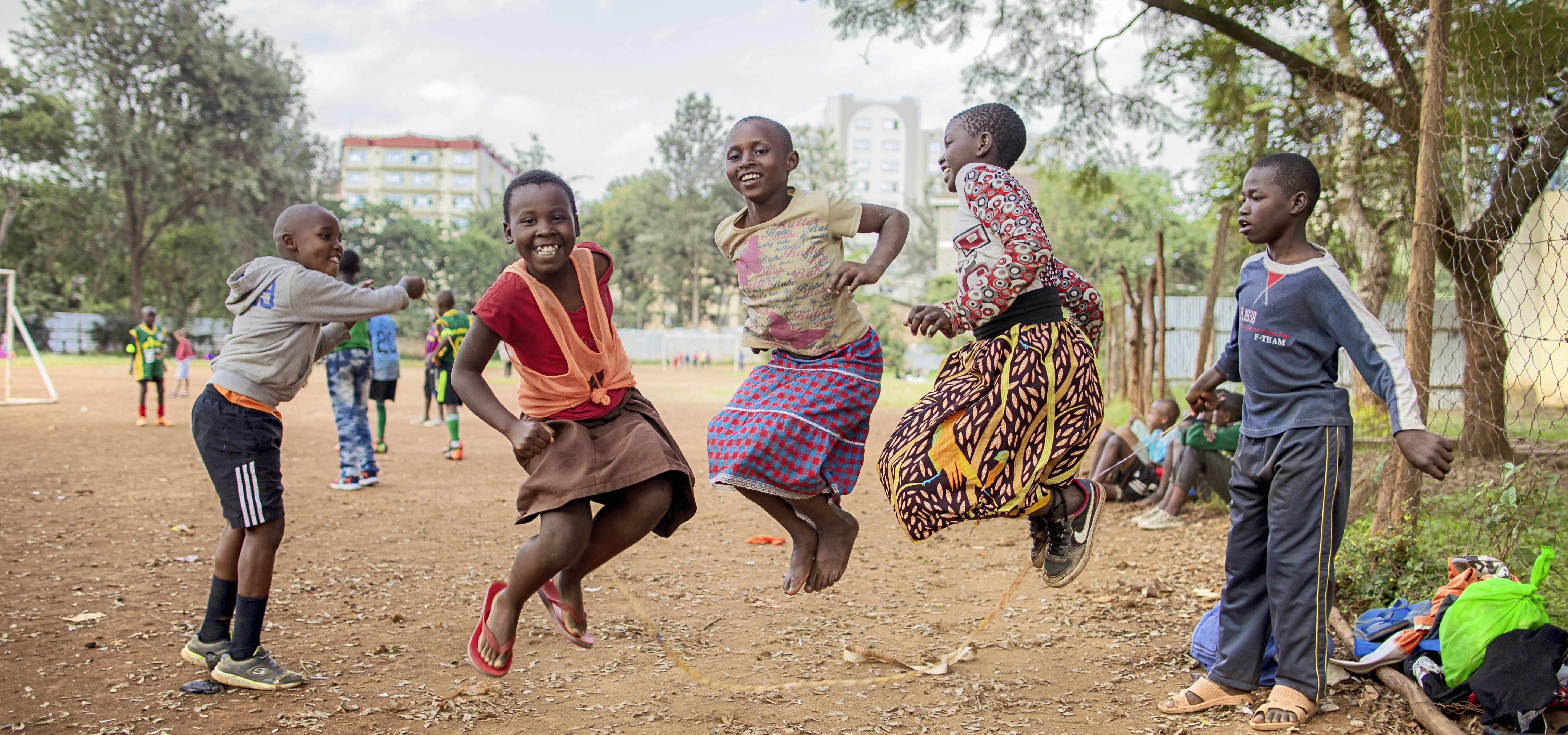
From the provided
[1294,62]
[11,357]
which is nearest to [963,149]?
[1294,62]

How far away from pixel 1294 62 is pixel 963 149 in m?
5.85

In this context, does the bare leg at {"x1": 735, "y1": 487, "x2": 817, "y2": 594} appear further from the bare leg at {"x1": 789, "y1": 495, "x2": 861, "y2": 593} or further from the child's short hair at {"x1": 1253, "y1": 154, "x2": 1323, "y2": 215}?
the child's short hair at {"x1": 1253, "y1": 154, "x2": 1323, "y2": 215}

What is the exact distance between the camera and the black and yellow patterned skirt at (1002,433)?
3.61 metres

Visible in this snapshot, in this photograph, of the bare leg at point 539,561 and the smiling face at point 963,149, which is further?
the smiling face at point 963,149

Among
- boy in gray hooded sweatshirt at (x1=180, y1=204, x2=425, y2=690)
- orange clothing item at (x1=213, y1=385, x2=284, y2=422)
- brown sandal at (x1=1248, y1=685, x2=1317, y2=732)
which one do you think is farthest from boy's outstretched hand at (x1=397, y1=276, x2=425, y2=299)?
brown sandal at (x1=1248, y1=685, x2=1317, y2=732)

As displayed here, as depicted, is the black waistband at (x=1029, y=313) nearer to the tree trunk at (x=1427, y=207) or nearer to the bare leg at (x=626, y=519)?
the bare leg at (x=626, y=519)

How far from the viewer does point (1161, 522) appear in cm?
802

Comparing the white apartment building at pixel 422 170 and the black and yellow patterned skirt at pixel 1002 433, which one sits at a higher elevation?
the white apartment building at pixel 422 170

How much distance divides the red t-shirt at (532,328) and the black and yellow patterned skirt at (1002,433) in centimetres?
121

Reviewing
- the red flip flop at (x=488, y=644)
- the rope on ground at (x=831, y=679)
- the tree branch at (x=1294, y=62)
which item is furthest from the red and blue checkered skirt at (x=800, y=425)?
the tree branch at (x=1294, y=62)

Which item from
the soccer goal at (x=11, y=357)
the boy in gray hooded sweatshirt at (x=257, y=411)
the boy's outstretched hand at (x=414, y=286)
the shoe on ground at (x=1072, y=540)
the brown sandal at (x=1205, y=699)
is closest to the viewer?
the shoe on ground at (x=1072, y=540)

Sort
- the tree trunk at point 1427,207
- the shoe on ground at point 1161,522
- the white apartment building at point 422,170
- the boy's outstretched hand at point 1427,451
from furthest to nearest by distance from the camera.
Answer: the white apartment building at point 422,170
the shoe on ground at point 1161,522
the tree trunk at point 1427,207
the boy's outstretched hand at point 1427,451

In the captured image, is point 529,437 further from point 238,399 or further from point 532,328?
point 238,399

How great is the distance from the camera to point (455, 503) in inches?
349
